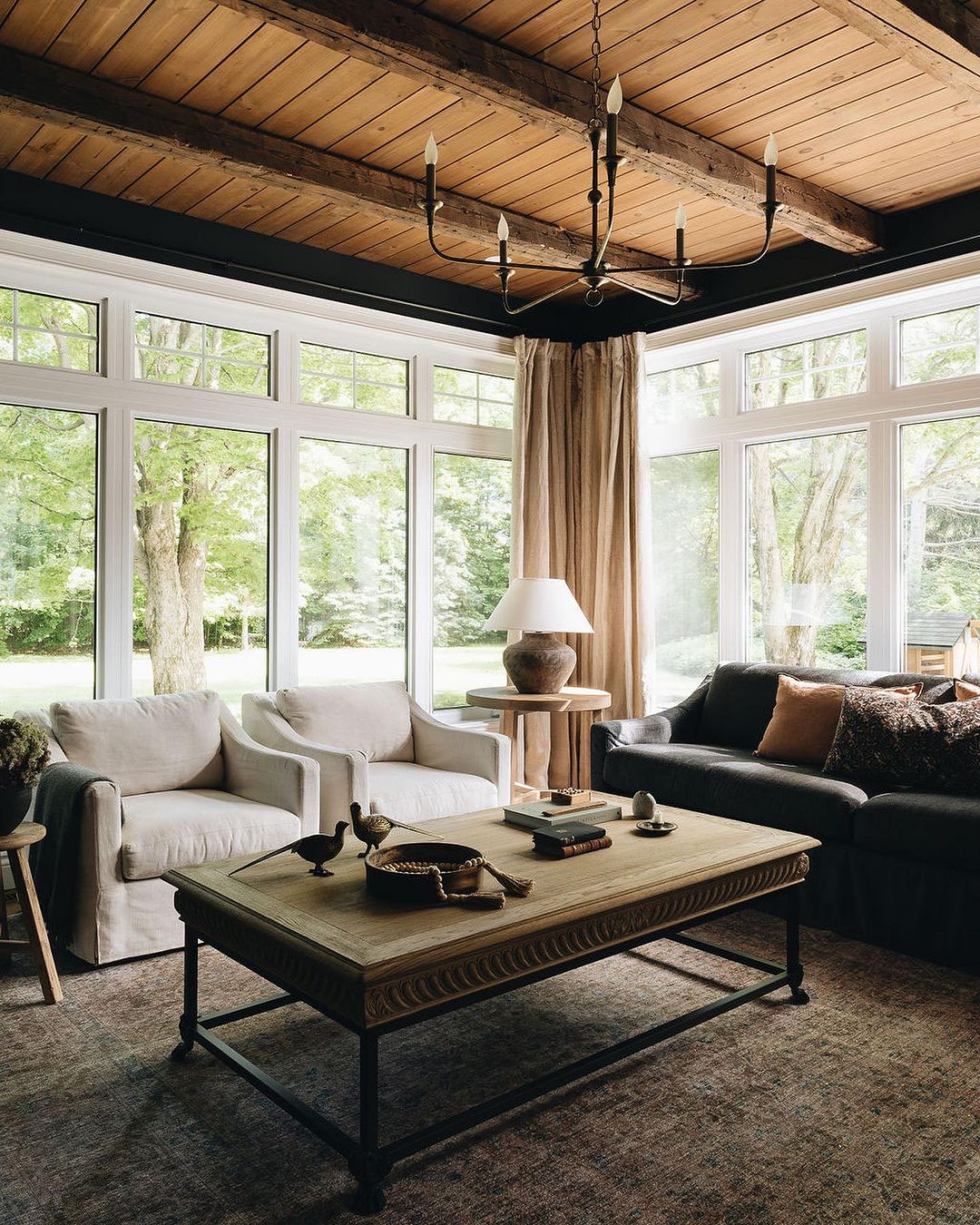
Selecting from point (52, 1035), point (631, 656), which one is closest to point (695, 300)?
point (631, 656)

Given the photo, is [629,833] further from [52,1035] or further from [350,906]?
[52,1035]

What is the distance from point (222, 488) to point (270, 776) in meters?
1.54

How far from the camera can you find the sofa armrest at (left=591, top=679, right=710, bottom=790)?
4.29m

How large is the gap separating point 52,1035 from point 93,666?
5.96 feet

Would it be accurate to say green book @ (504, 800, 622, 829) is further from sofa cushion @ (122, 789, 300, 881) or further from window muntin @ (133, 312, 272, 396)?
window muntin @ (133, 312, 272, 396)

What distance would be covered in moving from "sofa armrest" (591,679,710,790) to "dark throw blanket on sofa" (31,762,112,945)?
6.81 feet

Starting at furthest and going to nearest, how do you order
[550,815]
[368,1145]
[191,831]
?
[191,831], [550,815], [368,1145]

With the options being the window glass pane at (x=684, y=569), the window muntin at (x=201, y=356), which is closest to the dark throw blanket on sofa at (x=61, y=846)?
the window muntin at (x=201, y=356)

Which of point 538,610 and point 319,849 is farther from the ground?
point 538,610

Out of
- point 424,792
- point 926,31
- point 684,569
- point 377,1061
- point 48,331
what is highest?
point 926,31

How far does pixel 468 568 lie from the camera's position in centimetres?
531

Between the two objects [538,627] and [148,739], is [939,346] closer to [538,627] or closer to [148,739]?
[538,627]

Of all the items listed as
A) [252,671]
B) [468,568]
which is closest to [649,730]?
[468,568]

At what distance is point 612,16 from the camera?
2760 millimetres
